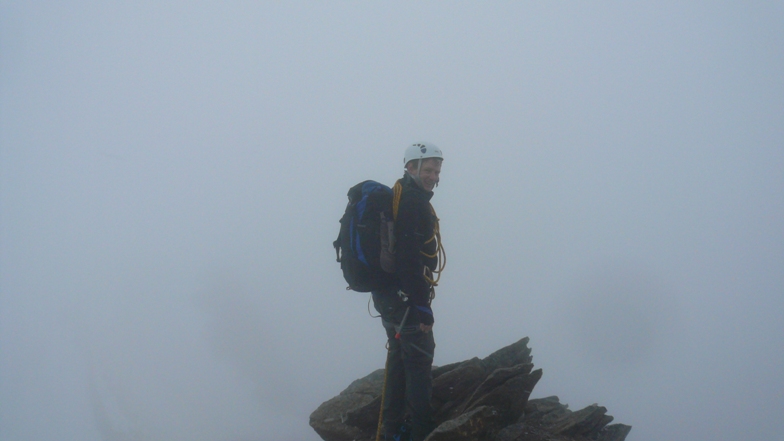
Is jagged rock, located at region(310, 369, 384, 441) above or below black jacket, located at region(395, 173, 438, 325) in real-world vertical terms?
below

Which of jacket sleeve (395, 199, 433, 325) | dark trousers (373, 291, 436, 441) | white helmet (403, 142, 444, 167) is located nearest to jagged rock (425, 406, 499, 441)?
dark trousers (373, 291, 436, 441)

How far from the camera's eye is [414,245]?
26.2 feet

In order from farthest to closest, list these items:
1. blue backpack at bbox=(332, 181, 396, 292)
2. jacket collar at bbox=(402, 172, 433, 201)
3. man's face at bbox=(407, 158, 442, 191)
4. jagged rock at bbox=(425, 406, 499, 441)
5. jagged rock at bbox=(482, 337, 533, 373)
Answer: jagged rock at bbox=(482, 337, 533, 373)
man's face at bbox=(407, 158, 442, 191)
jacket collar at bbox=(402, 172, 433, 201)
jagged rock at bbox=(425, 406, 499, 441)
blue backpack at bbox=(332, 181, 396, 292)

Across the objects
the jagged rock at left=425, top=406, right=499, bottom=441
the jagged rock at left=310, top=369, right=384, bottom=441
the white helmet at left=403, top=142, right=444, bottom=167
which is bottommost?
the jagged rock at left=310, top=369, right=384, bottom=441

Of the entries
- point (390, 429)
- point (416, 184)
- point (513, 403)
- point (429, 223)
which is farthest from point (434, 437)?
point (416, 184)

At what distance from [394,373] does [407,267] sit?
2062mm

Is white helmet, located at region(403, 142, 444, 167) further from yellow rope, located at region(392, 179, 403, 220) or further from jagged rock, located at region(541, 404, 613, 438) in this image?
jagged rock, located at region(541, 404, 613, 438)

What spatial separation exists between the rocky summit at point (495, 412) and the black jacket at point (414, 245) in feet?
7.15

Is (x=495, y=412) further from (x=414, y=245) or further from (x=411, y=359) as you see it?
(x=414, y=245)

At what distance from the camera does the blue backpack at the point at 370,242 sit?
805 cm

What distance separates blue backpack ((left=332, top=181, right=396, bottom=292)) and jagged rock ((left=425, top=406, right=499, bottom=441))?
246 centimetres

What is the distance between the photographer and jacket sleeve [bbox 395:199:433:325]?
313 inches

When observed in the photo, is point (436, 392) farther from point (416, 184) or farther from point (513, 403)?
point (416, 184)

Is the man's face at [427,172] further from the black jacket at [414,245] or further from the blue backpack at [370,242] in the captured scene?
the blue backpack at [370,242]
